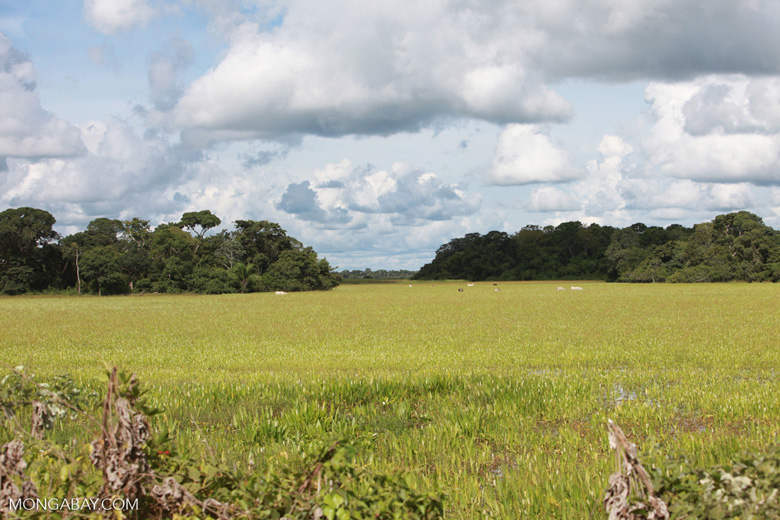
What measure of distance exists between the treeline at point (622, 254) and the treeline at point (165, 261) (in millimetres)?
62712

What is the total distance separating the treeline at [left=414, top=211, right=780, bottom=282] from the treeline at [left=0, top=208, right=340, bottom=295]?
6271cm

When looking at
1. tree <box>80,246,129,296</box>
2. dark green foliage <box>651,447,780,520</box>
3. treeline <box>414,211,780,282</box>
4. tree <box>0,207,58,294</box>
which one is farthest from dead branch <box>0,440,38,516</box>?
treeline <box>414,211,780,282</box>

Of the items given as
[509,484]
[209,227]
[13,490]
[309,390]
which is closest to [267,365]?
[309,390]

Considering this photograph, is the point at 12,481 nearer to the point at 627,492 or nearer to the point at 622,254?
the point at 627,492

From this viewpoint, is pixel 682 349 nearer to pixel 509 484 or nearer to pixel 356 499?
pixel 509 484

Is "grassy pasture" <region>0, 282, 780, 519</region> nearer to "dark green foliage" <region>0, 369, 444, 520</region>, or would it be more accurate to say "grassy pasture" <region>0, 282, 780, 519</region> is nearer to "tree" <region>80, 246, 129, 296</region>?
"dark green foliage" <region>0, 369, 444, 520</region>

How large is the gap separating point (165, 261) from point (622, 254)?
301 feet

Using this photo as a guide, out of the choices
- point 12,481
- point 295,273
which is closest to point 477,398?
point 12,481

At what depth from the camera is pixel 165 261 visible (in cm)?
8462

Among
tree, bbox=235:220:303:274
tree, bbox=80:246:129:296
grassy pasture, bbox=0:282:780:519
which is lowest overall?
grassy pasture, bbox=0:282:780:519

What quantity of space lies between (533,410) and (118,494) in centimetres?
649

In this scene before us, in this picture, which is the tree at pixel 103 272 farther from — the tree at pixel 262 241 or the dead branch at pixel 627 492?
the dead branch at pixel 627 492

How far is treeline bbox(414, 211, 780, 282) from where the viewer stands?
307 feet

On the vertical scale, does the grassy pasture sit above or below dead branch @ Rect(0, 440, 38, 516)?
below
